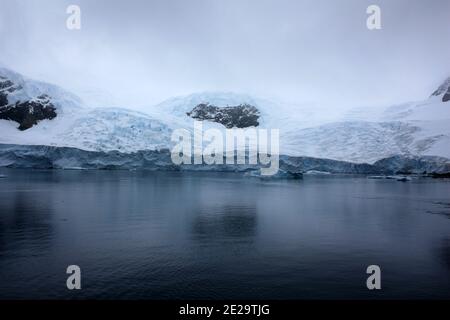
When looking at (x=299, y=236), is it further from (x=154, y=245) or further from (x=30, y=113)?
(x=30, y=113)

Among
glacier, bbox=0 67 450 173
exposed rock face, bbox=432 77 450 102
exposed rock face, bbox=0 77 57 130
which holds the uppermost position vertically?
exposed rock face, bbox=432 77 450 102

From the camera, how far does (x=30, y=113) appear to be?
252 ft

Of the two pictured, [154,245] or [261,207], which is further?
[261,207]

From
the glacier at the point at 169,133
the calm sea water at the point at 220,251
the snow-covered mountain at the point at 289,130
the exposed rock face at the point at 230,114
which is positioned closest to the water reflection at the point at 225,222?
the calm sea water at the point at 220,251

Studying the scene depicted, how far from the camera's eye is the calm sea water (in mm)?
8125

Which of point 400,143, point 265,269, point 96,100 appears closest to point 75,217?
point 265,269

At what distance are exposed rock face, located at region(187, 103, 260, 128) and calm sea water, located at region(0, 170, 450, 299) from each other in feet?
263

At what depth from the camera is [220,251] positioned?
11.3 meters

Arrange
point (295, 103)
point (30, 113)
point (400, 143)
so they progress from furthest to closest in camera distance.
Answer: point (295, 103) → point (30, 113) → point (400, 143)

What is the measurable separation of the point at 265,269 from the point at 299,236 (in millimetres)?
4546

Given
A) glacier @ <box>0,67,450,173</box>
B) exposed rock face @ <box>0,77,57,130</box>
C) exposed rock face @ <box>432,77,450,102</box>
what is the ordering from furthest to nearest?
exposed rock face @ <box>432,77,450,102</box>, exposed rock face @ <box>0,77,57,130</box>, glacier @ <box>0,67,450,173</box>

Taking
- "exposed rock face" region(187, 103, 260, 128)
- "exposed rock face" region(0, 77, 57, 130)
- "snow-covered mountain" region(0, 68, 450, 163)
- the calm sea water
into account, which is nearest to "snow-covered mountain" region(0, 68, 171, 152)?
"snow-covered mountain" region(0, 68, 450, 163)

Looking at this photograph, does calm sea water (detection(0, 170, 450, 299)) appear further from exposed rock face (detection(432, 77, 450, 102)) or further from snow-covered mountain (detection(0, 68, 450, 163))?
exposed rock face (detection(432, 77, 450, 102))
